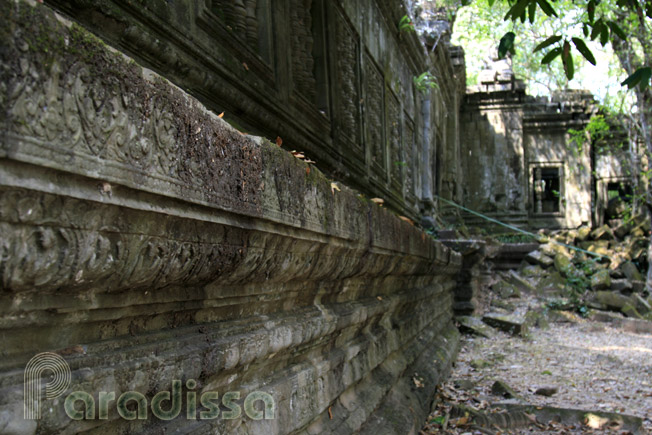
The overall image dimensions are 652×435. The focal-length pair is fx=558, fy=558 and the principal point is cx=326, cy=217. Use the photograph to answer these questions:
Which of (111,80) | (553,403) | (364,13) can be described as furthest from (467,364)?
(111,80)

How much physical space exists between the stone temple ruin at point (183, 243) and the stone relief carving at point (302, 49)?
486 mm

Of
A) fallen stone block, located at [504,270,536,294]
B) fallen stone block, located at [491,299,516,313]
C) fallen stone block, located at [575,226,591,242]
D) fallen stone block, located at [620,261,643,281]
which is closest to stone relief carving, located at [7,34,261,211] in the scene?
fallen stone block, located at [491,299,516,313]

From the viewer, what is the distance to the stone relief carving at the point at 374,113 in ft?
21.1

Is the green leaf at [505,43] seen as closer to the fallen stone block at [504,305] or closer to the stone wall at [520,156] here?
the fallen stone block at [504,305]

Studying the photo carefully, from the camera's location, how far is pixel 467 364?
562 centimetres

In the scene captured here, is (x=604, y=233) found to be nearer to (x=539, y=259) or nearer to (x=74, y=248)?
(x=539, y=259)

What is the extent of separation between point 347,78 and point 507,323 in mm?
4359

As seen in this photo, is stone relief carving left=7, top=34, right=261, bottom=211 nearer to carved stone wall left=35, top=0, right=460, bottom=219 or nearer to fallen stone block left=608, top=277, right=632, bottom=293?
carved stone wall left=35, top=0, right=460, bottom=219

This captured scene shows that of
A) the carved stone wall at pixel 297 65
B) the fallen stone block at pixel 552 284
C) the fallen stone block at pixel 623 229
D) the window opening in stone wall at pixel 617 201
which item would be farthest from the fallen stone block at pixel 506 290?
the window opening in stone wall at pixel 617 201

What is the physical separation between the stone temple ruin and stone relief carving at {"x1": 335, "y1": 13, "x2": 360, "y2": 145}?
1580 mm

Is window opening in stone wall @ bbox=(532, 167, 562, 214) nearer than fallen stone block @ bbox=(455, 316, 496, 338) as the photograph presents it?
No

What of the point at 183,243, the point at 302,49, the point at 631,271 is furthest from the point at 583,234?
the point at 183,243

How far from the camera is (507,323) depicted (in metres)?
7.87

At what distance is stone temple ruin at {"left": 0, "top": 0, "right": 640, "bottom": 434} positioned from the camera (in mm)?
810
